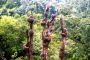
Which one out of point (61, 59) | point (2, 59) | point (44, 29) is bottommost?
point (2, 59)

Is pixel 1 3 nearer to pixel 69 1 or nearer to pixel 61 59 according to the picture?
pixel 69 1

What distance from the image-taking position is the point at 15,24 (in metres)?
23.7

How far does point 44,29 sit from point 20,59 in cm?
1830

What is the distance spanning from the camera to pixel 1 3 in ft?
116

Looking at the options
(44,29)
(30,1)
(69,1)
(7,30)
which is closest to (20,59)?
(7,30)

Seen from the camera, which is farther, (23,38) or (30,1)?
(30,1)

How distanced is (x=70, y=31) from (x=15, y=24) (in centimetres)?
566

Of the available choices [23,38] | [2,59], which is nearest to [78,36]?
[23,38]

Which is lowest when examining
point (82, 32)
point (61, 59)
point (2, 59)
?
point (2, 59)

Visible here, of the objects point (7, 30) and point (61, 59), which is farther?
point (7, 30)

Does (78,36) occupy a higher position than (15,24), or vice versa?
(15,24)

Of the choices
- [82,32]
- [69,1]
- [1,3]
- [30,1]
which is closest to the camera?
[82,32]

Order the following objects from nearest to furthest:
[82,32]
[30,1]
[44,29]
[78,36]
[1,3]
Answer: [44,29]
[82,32]
[78,36]
[30,1]
[1,3]

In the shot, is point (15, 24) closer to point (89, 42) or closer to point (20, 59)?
point (20, 59)
